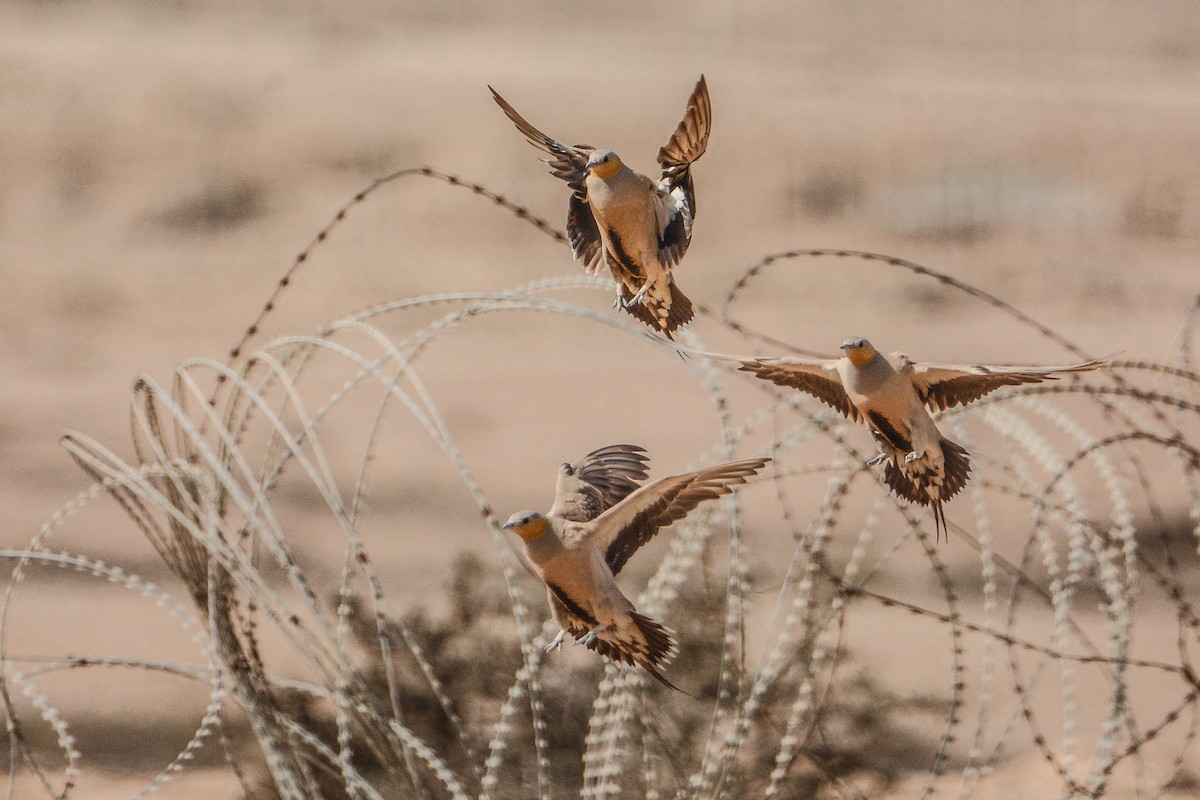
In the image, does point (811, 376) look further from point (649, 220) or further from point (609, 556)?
point (609, 556)

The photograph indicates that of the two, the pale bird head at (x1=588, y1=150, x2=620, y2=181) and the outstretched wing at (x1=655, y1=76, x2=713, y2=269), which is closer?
the outstretched wing at (x1=655, y1=76, x2=713, y2=269)

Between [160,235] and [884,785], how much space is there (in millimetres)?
16389

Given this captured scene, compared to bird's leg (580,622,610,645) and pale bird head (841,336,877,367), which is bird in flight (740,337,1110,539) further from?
bird's leg (580,622,610,645)

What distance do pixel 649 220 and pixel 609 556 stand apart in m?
0.99

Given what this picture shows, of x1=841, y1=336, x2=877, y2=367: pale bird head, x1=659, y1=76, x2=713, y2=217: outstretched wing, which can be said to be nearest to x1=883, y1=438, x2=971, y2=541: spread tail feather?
x1=841, y1=336, x2=877, y2=367: pale bird head

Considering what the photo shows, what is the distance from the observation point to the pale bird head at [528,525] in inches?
167

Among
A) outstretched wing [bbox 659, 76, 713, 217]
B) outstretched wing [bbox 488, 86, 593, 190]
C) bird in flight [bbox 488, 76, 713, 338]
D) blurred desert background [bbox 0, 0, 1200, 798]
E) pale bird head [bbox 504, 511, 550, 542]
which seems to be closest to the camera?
outstretched wing [bbox 659, 76, 713, 217]

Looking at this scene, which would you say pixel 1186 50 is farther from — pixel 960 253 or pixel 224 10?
→ pixel 224 10

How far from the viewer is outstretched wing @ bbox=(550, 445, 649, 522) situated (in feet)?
15.0

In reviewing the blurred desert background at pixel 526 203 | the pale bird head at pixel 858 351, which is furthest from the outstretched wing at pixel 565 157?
the blurred desert background at pixel 526 203

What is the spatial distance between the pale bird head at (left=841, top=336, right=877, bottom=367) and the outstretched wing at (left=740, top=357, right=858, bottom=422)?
8cm

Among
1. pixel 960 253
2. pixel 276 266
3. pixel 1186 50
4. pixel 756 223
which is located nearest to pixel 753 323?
pixel 756 223

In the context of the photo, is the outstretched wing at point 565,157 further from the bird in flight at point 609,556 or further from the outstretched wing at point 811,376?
the bird in flight at point 609,556

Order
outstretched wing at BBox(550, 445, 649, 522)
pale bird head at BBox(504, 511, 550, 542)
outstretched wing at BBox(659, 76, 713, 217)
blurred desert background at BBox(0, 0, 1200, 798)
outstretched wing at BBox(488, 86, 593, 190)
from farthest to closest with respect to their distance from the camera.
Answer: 1. blurred desert background at BBox(0, 0, 1200, 798)
2. outstretched wing at BBox(550, 445, 649, 522)
3. outstretched wing at BBox(488, 86, 593, 190)
4. pale bird head at BBox(504, 511, 550, 542)
5. outstretched wing at BBox(659, 76, 713, 217)
